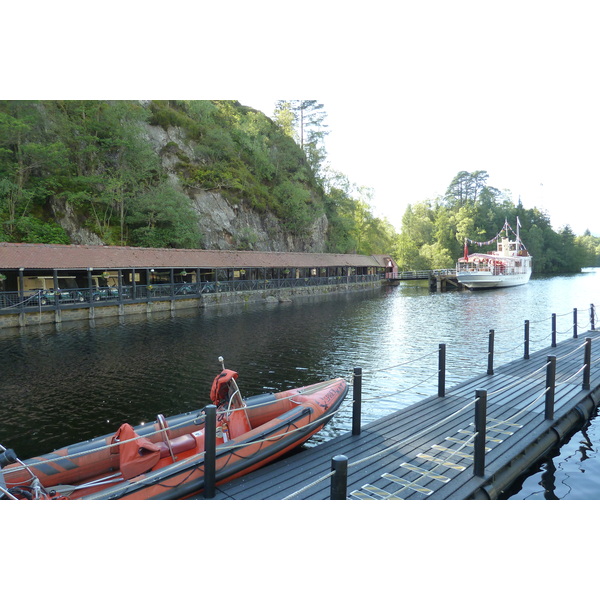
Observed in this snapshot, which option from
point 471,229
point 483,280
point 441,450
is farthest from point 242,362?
point 471,229

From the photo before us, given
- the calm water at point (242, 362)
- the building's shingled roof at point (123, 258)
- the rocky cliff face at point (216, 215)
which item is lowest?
the calm water at point (242, 362)

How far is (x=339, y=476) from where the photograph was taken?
4352 millimetres

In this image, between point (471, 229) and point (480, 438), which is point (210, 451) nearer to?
point (480, 438)

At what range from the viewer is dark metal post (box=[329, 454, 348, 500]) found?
14.1 ft

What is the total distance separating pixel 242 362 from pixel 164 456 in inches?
355

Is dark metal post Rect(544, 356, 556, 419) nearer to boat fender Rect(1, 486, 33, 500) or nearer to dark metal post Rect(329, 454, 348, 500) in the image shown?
dark metal post Rect(329, 454, 348, 500)

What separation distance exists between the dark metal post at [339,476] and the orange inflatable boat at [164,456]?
76.4 inches

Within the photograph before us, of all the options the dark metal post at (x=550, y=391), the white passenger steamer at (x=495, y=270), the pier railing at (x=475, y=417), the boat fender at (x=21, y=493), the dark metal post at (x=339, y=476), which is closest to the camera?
the dark metal post at (x=339, y=476)

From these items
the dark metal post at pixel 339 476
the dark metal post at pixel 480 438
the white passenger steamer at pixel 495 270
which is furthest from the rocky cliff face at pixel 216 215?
the dark metal post at pixel 339 476

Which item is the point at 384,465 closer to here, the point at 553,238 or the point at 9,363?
the point at 9,363

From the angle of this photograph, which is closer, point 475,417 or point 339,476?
point 339,476

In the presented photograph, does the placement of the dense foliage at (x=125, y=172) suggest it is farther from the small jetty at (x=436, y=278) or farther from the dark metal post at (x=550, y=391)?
the dark metal post at (x=550, y=391)

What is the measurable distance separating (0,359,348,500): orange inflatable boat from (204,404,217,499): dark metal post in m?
0.14

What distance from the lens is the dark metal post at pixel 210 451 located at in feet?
17.3
